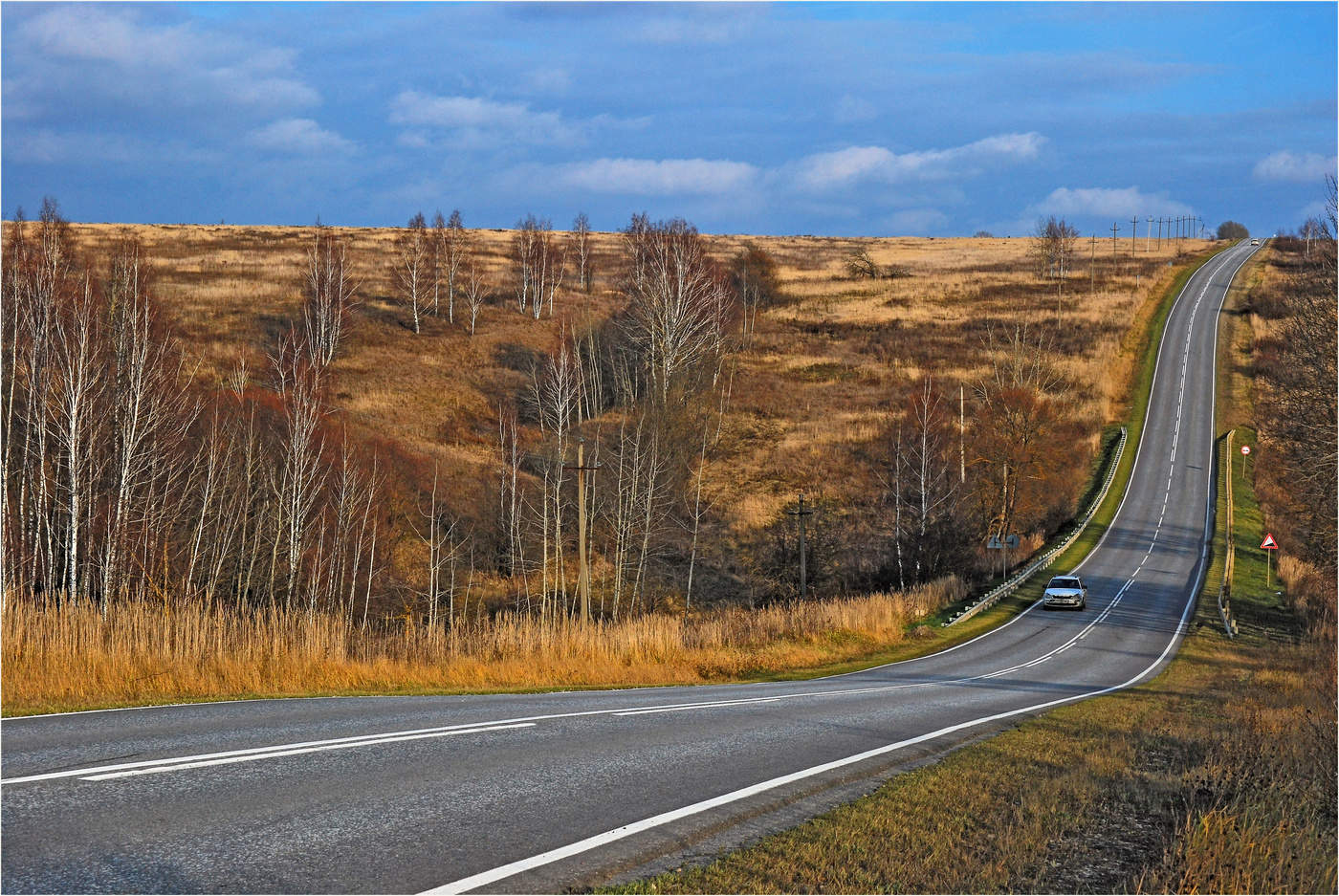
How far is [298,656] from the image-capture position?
1523cm

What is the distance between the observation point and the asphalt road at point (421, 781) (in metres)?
5.72

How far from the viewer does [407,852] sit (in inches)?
239

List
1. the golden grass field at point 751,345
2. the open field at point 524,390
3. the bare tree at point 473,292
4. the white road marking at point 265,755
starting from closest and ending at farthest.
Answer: the white road marking at point 265,755
the open field at point 524,390
the golden grass field at point 751,345
the bare tree at point 473,292

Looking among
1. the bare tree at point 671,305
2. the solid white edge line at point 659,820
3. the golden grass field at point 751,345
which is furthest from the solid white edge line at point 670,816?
the bare tree at point 671,305

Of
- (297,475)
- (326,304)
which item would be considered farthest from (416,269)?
(297,475)

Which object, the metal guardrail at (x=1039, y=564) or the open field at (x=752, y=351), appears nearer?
the metal guardrail at (x=1039, y=564)

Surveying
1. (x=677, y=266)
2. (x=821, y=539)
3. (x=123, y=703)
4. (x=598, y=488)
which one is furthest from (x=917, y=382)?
(x=123, y=703)

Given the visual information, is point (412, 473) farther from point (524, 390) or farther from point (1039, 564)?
point (1039, 564)

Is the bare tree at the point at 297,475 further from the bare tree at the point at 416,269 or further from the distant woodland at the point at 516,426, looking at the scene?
the bare tree at the point at 416,269

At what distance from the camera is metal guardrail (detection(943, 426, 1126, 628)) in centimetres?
4175

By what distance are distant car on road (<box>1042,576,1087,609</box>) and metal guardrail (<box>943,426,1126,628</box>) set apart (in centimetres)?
221

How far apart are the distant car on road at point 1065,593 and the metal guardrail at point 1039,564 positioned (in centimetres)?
221

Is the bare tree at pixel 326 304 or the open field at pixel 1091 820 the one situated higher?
the bare tree at pixel 326 304

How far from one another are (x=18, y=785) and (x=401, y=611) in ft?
120
